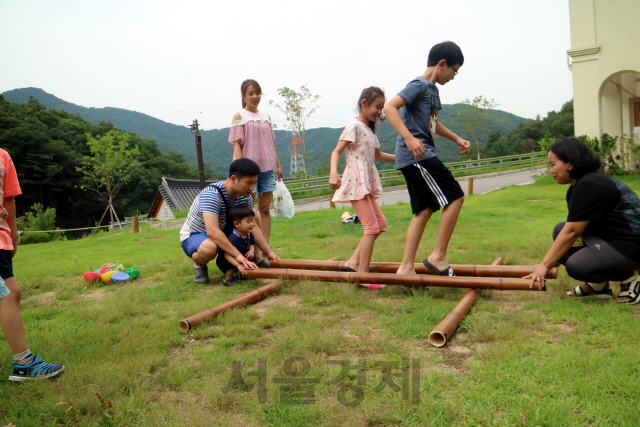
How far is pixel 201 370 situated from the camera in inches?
97.7

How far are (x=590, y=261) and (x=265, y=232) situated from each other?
3429 mm

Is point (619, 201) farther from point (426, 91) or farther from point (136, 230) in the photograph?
point (136, 230)

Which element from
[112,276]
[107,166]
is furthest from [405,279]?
[107,166]

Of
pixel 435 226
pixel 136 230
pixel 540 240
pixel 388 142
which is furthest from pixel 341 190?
pixel 388 142

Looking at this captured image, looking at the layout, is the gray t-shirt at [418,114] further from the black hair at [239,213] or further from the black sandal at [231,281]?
the black sandal at [231,281]

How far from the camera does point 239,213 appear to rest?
176 inches

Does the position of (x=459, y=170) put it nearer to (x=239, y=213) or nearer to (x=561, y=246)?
(x=239, y=213)

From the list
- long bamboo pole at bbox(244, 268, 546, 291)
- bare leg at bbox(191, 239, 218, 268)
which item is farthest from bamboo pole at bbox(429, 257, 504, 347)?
bare leg at bbox(191, 239, 218, 268)

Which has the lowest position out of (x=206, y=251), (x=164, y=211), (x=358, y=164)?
(x=164, y=211)

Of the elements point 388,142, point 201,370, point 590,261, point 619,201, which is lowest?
point 201,370

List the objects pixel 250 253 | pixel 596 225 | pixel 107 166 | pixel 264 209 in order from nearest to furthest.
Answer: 1. pixel 596 225
2. pixel 250 253
3. pixel 264 209
4. pixel 107 166

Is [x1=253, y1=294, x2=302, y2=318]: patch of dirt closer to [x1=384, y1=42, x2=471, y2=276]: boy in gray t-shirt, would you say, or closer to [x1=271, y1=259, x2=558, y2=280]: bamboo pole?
[x1=271, y1=259, x2=558, y2=280]: bamboo pole

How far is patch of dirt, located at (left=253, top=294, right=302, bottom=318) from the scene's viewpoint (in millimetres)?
3662

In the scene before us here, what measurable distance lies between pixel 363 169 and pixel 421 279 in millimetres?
1191
